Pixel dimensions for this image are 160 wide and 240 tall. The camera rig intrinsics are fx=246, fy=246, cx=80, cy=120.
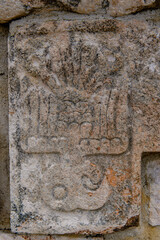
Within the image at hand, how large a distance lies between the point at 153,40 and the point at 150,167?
45cm

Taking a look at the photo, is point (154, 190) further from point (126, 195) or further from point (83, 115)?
point (83, 115)

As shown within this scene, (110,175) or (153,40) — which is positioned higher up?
(153,40)

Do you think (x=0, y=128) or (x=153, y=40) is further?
(x=0, y=128)

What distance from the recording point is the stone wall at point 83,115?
→ 830 mm

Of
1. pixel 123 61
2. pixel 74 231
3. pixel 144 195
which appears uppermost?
pixel 123 61

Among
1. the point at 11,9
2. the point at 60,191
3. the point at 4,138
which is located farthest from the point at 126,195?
the point at 11,9

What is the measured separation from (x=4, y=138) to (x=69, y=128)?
0.99 feet

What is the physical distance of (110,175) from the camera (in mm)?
877

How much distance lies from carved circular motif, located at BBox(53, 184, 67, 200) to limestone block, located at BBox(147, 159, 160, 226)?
32 centimetres

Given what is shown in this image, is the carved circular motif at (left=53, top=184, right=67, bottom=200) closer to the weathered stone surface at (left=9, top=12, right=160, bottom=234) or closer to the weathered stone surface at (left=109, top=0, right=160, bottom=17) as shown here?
the weathered stone surface at (left=9, top=12, right=160, bottom=234)

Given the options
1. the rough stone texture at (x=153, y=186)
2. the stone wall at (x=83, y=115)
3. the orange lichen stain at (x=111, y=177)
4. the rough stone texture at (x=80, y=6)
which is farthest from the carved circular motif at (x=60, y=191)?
the rough stone texture at (x=80, y=6)

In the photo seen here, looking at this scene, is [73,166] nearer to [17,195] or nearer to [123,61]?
[17,195]

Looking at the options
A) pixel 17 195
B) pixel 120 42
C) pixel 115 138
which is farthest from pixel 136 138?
pixel 17 195

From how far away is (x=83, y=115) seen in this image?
858 millimetres
